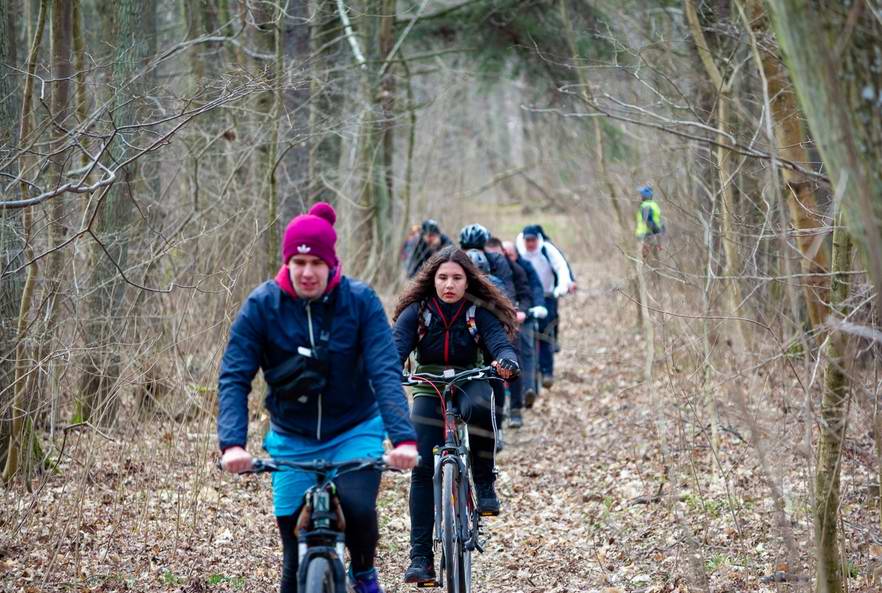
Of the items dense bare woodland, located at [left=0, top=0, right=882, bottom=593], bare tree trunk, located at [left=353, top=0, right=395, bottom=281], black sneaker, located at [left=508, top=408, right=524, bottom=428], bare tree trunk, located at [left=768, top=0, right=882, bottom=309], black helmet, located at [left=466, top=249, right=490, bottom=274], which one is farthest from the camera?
bare tree trunk, located at [left=353, top=0, right=395, bottom=281]

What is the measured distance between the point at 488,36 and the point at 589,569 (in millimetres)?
13142

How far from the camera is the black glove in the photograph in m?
6.54

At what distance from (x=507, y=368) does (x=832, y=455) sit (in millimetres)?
2036

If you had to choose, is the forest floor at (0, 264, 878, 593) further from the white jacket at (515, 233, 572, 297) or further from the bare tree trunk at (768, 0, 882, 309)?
the white jacket at (515, 233, 572, 297)

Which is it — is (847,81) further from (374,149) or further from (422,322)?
(374,149)

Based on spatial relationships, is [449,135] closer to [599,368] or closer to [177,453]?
[599,368]

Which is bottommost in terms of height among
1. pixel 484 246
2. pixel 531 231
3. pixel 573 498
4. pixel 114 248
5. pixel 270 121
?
pixel 573 498

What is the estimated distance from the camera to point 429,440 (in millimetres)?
6699

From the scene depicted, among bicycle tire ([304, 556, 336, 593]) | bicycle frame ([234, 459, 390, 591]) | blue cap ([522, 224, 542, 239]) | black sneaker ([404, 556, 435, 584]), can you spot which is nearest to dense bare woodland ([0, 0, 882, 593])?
black sneaker ([404, 556, 435, 584])

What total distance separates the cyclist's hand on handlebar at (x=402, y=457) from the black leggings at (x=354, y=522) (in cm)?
23

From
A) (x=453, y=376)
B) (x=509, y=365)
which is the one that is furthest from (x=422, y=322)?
(x=509, y=365)

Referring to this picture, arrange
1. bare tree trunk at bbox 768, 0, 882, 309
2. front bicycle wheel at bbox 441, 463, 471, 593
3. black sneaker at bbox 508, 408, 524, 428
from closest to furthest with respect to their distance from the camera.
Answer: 1. bare tree trunk at bbox 768, 0, 882, 309
2. front bicycle wheel at bbox 441, 463, 471, 593
3. black sneaker at bbox 508, 408, 524, 428

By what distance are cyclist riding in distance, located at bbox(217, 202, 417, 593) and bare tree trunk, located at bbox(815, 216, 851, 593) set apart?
6.97 feet

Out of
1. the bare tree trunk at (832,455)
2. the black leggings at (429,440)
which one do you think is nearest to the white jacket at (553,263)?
the black leggings at (429,440)
